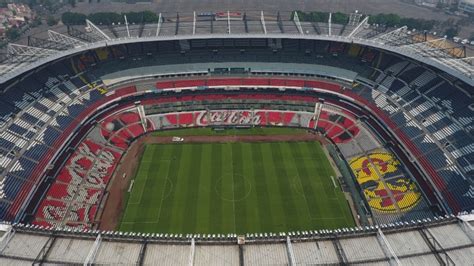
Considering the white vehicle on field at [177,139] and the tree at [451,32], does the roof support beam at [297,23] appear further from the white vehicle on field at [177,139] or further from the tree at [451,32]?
the tree at [451,32]

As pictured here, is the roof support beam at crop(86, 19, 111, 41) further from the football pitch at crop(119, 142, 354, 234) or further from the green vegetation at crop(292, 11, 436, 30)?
the green vegetation at crop(292, 11, 436, 30)

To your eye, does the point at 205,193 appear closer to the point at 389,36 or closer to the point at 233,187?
the point at 233,187

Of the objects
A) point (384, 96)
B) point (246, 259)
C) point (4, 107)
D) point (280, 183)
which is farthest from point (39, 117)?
point (384, 96)

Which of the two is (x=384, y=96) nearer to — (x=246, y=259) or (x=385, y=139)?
(x=385, y=139)

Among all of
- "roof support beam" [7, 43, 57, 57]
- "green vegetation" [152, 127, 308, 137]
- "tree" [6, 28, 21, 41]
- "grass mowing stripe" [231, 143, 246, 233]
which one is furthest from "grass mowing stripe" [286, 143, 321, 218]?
"tree" [6, 28, 21, 41]

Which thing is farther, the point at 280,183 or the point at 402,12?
the point at 402,12
